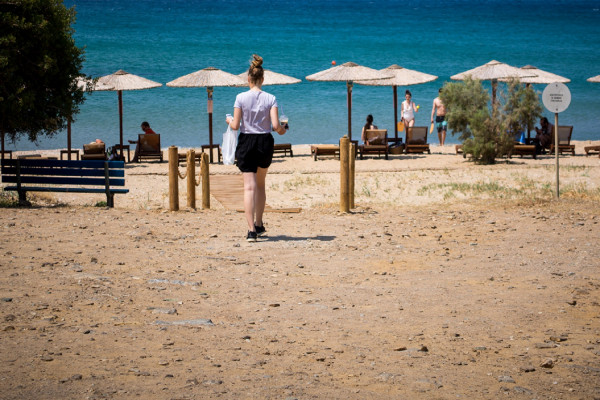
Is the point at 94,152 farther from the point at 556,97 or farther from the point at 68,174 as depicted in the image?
the point at 556,97

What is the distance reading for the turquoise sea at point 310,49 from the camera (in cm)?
4078

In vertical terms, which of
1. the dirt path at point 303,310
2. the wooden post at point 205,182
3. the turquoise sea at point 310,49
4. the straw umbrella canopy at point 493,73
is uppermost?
the turquoise sea at point 310,49

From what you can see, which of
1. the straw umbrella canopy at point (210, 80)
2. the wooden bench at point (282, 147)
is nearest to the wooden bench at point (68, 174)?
the straw umbrella canopy at point (210, 80)

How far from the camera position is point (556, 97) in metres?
11.9

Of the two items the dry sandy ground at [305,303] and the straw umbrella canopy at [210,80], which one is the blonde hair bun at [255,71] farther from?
the straw umbrella canopy at [210,80]

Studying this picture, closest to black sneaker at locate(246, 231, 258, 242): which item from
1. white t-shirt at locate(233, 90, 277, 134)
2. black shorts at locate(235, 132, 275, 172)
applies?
black shorts at locate(235, 132, 275, 172)

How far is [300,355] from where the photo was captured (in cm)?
479

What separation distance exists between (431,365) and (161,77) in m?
47.3

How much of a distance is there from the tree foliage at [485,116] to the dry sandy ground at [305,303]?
8.00 m

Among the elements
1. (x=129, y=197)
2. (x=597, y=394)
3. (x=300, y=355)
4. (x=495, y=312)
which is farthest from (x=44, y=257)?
(x=129, y=197)

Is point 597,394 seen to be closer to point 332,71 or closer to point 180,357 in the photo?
point 180,357

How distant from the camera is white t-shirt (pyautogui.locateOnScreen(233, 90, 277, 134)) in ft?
25.8

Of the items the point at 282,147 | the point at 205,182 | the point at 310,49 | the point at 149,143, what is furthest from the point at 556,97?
the point at 310,49

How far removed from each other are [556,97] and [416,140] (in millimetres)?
10461
